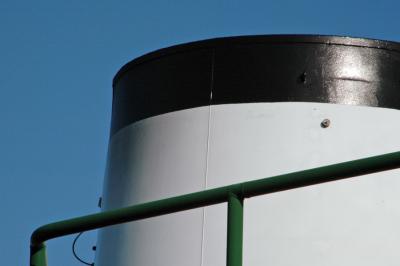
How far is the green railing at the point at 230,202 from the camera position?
1897 millimetres

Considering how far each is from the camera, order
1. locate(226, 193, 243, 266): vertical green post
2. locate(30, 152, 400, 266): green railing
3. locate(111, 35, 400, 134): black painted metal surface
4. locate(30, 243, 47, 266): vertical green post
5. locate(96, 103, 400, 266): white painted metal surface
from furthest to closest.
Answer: locate(111, 35, 400, 134): black painted metal surface
locate(96, 103, 400, 266): white painted metal surface
locate(30, 243, 47, 266): vertical green post
locate(226, 193, 243, 266): vertical green post
locate(30, 152, 400, 266): green railing

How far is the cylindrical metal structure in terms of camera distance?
3.58m

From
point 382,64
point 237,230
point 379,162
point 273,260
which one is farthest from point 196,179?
point 379,162

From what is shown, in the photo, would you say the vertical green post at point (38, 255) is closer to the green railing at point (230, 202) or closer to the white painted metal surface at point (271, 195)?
the green railing at point (230, 202)

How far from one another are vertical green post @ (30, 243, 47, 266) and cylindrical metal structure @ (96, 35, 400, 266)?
129cm

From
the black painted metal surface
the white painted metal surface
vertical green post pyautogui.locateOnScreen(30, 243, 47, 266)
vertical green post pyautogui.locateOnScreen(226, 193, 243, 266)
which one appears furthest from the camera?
the black painted metal surface

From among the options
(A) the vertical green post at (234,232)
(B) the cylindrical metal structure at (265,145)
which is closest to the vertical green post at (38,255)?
(A) the vertical green post at (234,232)

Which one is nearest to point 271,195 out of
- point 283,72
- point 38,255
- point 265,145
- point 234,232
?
point 265,145

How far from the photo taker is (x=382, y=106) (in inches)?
151

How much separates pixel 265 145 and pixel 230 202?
1.65m

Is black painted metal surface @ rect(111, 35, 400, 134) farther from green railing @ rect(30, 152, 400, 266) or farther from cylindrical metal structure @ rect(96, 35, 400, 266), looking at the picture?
green railing @ rect(30, 152, 400, 266)

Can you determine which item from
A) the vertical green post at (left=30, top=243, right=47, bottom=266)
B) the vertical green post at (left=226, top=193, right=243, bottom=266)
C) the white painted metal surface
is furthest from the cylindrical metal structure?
the vertical green post at (left=226, top=193, right=243, bottom=266)

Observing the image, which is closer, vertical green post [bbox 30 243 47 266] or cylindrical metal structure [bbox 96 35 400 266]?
vertical green post [bbox 30 243 47 266]

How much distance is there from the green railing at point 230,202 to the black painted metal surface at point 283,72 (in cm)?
166
